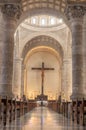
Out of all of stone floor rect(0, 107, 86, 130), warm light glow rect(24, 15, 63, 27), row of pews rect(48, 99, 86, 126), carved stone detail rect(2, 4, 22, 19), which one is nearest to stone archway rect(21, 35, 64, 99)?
warm light glow rect(24, 15, 63, 27)

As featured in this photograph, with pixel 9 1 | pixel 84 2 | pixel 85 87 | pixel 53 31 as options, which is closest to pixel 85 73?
pixel 85 87

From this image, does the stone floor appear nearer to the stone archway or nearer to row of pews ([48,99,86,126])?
row of pews ([48,99,86,126])

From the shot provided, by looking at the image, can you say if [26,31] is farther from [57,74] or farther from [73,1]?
[73,1]

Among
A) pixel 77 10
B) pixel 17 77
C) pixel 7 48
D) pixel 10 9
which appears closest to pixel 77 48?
pixel 77 10

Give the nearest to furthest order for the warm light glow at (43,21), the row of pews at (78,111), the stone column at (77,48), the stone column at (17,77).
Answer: the row of pews at (78,111)
the stone column at (77,48)
the stone column at (17,77)
the warm light glow at (43,21)

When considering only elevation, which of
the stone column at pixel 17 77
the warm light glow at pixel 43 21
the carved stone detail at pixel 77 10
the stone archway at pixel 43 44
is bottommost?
the stone column at pixel 17 77

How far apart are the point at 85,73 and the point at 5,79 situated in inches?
224

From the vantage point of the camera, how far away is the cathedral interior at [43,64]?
1238cm

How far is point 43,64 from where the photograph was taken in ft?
151

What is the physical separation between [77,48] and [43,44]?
78.8 feet

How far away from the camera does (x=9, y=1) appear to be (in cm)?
1902

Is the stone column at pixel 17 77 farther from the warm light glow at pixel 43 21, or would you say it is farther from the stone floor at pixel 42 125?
the stone floor at pixel 42 125

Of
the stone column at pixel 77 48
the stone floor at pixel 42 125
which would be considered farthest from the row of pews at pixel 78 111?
the stone column at pixel 77 48

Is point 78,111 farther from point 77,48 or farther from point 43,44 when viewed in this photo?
point 43,44
